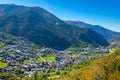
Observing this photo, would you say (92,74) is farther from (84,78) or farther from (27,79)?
(27,79)

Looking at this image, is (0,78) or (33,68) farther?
(33,68)

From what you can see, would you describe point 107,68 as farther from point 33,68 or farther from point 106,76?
point 33,68

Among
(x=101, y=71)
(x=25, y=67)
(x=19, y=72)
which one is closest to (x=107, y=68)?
(x=101, y=71)

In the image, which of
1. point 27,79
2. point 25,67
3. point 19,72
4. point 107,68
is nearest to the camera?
point 107,68

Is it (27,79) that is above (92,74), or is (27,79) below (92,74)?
below

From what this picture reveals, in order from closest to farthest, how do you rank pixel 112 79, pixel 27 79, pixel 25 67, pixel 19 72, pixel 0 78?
pixel 112 79
pixel 0 78
pixel 27 79
pixel 19 72
pixel 25 67

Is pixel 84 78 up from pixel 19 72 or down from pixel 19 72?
up

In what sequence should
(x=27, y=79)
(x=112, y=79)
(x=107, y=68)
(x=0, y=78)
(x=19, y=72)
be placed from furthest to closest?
1. (x=19, y=72)
2. (x=27, y=79)
3. (x=0, y=78)
4. (x=107, y=68)
5. (x=112, y=79)

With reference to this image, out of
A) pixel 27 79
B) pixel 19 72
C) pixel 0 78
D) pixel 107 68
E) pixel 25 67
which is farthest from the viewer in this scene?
pixel 25 67

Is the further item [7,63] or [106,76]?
[7,63]
